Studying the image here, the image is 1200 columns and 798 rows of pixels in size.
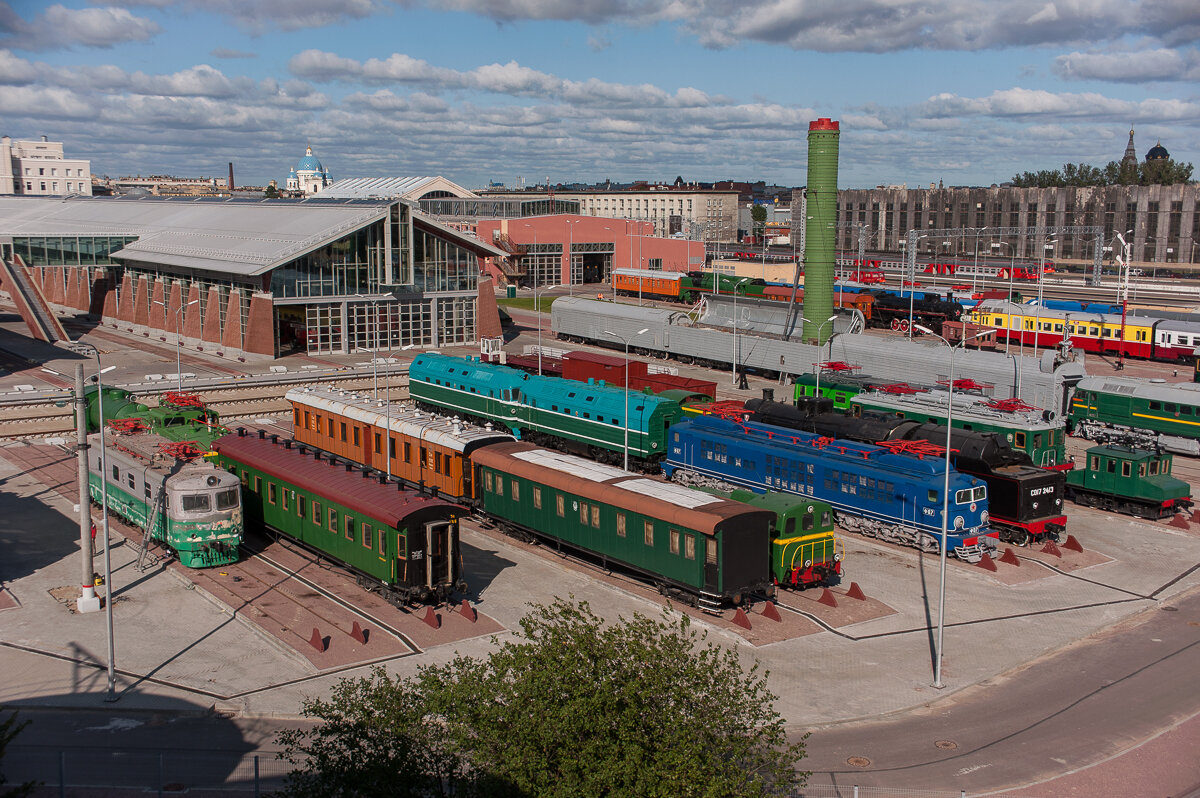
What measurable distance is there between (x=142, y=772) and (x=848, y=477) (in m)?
25.0

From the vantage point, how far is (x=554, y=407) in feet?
159

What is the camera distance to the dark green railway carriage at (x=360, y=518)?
29.3 meters

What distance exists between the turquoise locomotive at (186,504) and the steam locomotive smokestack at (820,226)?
43456mm

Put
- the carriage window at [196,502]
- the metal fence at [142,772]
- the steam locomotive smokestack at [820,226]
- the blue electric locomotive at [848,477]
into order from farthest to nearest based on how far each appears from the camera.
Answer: the steam locomotive smokestack at [820,226], the blue electric locomotive at [848,477], the carriage window at [196,502], the metal fence at [142,772]

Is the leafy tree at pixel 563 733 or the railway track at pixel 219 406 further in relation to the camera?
the railway track at pixel 219 406

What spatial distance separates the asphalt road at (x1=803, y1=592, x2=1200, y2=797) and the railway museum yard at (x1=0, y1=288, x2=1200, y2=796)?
0.88 m

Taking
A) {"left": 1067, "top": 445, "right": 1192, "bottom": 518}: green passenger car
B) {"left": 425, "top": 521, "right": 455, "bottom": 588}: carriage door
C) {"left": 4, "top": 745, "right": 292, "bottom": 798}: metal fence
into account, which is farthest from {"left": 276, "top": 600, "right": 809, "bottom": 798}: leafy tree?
{"left": 1067, "top": 445, "right": 1192, "bottom": 518}: green passenger car

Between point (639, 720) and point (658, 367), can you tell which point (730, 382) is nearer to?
point (658, 367)

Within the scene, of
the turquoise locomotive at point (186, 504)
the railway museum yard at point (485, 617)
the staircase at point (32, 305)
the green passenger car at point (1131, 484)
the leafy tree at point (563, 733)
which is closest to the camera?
the leafy tree at point (563, 733)

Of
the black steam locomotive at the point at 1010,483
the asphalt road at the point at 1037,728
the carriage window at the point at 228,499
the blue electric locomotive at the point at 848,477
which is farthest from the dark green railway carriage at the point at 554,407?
the asphalt road at the point at 1037,728

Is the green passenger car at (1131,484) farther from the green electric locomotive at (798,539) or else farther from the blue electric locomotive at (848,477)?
the green electric locomotive at (798,539)

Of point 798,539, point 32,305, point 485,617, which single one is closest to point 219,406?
point 32,305

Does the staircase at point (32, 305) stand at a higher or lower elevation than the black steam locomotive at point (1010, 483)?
higher

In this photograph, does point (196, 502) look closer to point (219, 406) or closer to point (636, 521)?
point (636, 521)
